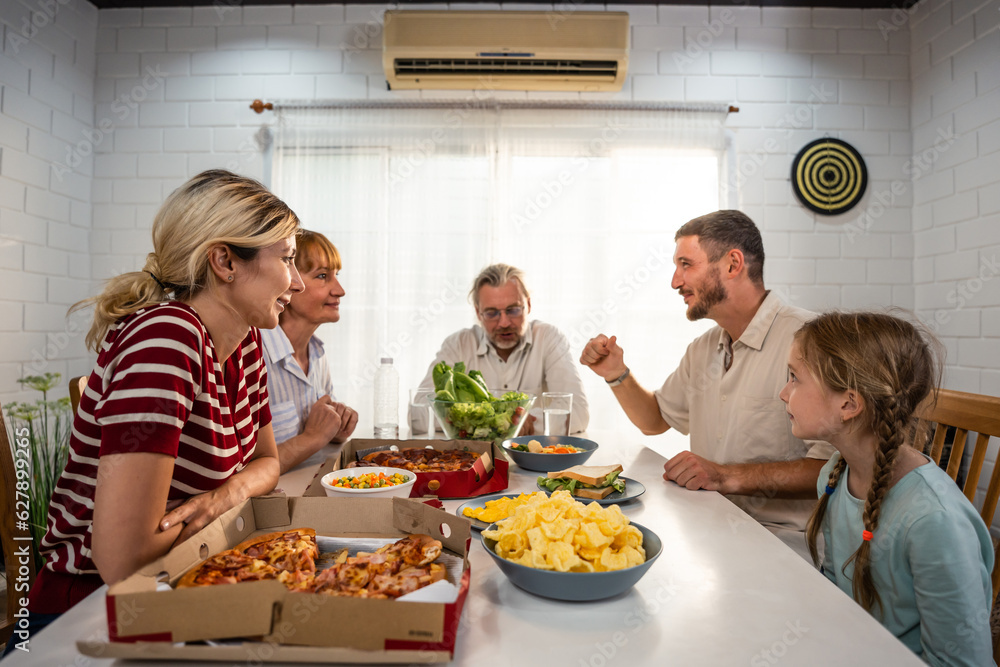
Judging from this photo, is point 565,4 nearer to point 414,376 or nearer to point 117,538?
point 414,376

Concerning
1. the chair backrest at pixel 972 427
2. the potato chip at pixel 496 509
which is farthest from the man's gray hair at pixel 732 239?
the potato chip at pixel 496 509

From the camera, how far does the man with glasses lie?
2.86 metres

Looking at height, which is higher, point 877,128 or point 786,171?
point 877,128

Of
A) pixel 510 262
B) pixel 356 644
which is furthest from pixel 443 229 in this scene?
pixel 356 644

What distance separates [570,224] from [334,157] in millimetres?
1424

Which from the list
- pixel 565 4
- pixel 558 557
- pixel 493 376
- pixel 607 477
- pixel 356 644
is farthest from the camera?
pixel 565 4

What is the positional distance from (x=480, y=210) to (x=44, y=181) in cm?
229

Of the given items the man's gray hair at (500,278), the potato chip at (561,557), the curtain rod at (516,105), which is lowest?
the potato chip at (561,557)

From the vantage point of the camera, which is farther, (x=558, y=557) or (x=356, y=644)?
(x=558, y=557)

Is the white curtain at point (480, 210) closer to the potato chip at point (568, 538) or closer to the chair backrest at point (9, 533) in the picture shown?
the chair backrest at point (9, 533)

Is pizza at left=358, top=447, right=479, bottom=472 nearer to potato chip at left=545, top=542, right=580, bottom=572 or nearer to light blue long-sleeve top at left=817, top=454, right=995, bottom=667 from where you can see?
potato chip at left=545, top=542, right=580, bottom=572

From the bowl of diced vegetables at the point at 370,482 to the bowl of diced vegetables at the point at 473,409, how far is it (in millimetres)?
418

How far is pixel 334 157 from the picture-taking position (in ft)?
11.8

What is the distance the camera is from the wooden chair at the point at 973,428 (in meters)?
1.34
